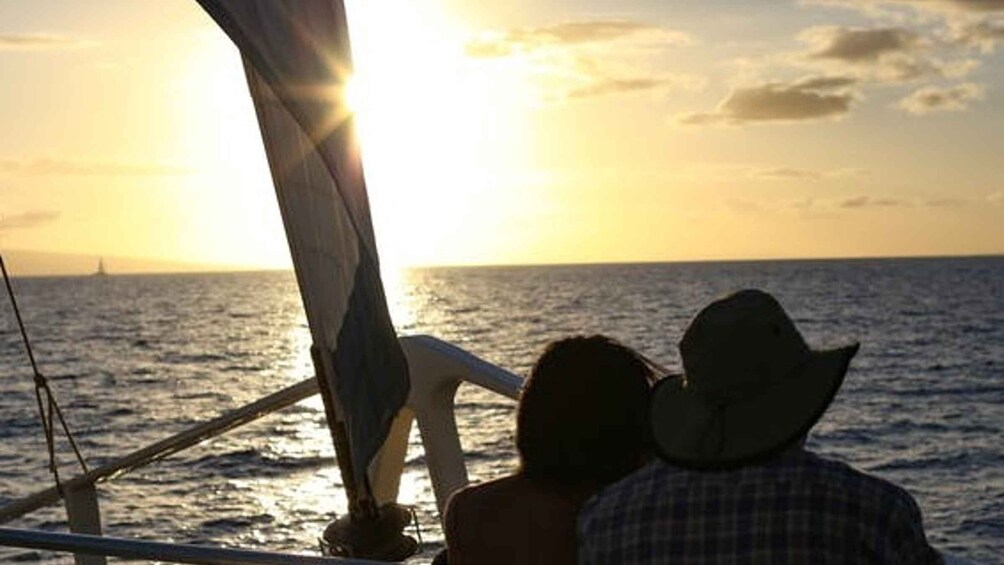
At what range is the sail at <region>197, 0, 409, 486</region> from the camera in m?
4.85

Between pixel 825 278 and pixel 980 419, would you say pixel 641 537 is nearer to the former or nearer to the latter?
pixel 980 419

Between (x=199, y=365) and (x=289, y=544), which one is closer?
(x=289, y=544)

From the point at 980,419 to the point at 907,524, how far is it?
1782 inches

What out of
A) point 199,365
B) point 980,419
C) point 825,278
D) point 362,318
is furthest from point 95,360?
point 825,278

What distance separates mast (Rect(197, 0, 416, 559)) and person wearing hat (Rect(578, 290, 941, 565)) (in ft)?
7.43

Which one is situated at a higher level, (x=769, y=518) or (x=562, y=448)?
(x=562, y=448)

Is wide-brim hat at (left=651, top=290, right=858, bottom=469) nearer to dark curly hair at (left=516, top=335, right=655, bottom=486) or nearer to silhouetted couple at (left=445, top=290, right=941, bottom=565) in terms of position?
silhouetted couple at (left=445, top=290, right=941, bottom=565)

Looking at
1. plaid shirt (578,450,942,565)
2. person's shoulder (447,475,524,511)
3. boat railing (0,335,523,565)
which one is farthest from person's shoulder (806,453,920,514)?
boat railing (0,335,523,565)

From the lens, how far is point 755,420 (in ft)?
8.92

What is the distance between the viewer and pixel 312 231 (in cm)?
530

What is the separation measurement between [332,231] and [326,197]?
0.39 ft

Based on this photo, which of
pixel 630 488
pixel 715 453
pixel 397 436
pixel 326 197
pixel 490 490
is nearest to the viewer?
pixel 715 453

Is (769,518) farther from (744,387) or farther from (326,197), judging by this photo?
(326,197)

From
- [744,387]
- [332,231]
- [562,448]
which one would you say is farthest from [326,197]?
[744,387]
